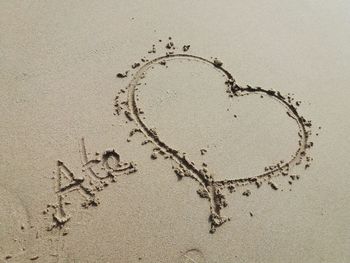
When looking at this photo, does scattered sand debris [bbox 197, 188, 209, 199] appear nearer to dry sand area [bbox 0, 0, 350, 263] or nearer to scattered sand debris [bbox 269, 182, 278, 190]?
dry sand area [bbox 0, 0, 350, 263]

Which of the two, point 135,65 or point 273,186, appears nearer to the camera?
point 273,186

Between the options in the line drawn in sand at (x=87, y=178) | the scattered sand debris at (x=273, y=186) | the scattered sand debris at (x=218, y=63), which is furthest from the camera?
the scattered sand debris at (x=218, y=63)

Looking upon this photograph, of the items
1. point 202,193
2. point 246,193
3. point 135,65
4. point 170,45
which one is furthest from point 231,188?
point 170,45

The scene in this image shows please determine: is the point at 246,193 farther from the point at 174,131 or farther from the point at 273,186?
the point at 174,131

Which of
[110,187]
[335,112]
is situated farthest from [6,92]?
[335,112]

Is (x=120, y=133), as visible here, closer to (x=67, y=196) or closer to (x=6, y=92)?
(x=67, y=196)

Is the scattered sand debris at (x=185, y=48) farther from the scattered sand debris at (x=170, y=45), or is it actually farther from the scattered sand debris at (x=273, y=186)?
the scattered sand debris at (x=273, y=186)

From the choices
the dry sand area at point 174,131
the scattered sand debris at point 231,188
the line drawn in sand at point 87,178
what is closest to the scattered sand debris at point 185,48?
the dry sand area at point 174,131

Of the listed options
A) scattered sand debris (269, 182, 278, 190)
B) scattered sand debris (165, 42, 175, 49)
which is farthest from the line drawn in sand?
scattered sand debris (165, 42, 175, 49)
